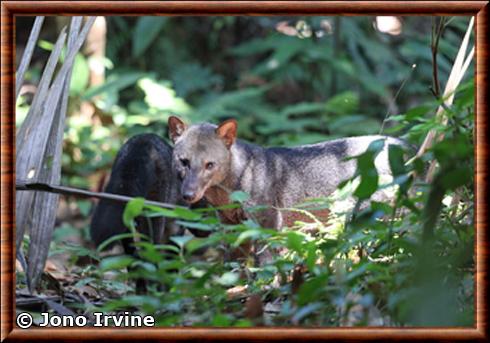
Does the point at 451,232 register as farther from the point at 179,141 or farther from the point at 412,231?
the point at 179,141

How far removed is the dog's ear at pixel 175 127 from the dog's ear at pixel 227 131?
244mm

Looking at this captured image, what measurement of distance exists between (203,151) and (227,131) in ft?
0.69

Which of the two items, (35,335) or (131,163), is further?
A: (131,163)

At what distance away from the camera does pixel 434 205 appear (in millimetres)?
3402

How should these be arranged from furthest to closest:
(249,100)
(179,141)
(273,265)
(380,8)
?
(249,100)
(179,141)
(273,265)
(380,8)

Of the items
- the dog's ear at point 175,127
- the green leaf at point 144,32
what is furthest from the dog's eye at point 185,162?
the green leaf at point 144,32

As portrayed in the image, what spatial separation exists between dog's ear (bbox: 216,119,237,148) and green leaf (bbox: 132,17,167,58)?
4.75m

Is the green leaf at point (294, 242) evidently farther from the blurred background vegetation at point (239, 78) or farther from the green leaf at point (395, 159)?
the blurred background vegetation at point (239, 78)

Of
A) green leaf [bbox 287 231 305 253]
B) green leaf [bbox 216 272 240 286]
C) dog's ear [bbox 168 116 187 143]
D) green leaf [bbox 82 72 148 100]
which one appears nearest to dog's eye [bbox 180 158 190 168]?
dog's ear [bbox 168 116 187 143]

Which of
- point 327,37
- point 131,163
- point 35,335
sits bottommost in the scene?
point 35,335

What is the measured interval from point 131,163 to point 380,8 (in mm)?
3078

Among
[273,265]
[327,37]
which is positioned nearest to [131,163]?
[273,265]

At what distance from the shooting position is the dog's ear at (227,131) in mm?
5691

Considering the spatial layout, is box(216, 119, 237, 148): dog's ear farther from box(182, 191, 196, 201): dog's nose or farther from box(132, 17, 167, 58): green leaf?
box(132, 17, 167, 58): green leaf
